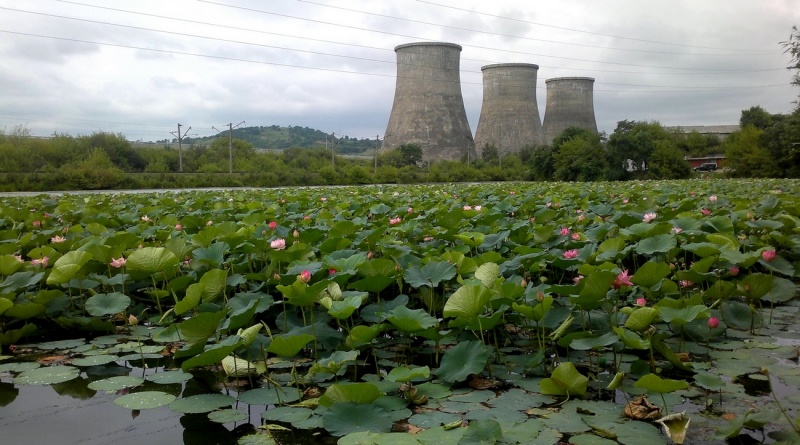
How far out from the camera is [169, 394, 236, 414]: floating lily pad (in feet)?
4.33

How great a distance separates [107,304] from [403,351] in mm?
924

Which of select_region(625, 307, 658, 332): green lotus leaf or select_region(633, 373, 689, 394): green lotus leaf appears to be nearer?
select_region(633, 373, 689, 394): green lotus leaf

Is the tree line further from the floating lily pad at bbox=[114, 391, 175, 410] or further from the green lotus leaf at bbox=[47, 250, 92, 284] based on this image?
the floating lily pad at bbox=[114, 391, 175, 410]

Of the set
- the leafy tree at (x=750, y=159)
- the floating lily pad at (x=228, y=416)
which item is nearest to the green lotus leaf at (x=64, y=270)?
the floating lily pad at (x=228, y=416)

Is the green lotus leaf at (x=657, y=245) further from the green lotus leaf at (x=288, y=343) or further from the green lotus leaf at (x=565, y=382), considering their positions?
the green lotus leaf at (x=288, y=343)

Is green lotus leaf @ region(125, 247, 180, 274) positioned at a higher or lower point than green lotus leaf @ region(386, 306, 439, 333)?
higher

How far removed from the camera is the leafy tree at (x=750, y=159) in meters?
17.8

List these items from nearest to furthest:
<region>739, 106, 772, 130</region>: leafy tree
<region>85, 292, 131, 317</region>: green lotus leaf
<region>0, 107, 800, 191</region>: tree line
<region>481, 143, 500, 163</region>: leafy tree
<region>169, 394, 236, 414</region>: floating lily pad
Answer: <region>169, 394, 236, 414</region>: floating lily pad < <region>85, 292, 131, 317</region>: green lotus leaf < <region>0, 107, 800, 191</region>: tree line < <region>481, 143, 500, 163</region>: leafy tree < <region>739, 106, 772, 130</region>: leafy tree

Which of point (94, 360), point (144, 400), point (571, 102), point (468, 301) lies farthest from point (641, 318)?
point (571, 102)

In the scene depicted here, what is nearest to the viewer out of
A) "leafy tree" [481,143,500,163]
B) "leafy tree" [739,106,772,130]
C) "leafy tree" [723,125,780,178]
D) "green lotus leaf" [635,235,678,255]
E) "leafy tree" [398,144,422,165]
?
"green lotus leaf" [635,235,678,255]

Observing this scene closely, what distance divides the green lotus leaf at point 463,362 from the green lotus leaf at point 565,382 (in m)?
0.15

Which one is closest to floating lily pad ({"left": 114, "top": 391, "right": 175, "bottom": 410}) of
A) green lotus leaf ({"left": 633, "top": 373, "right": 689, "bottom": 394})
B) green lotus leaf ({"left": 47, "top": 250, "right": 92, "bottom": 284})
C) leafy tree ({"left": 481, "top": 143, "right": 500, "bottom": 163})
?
green lotus leaf ({"left": 47, "top": 250, "right": 92, "bottom": 284})

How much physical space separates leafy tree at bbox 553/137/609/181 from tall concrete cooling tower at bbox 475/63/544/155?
223 inches

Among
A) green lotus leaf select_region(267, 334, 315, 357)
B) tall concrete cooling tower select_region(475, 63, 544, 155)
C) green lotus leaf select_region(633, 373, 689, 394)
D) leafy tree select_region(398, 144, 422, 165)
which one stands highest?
tall concrete cooling tower select_region(475, 63, 544, 155)
